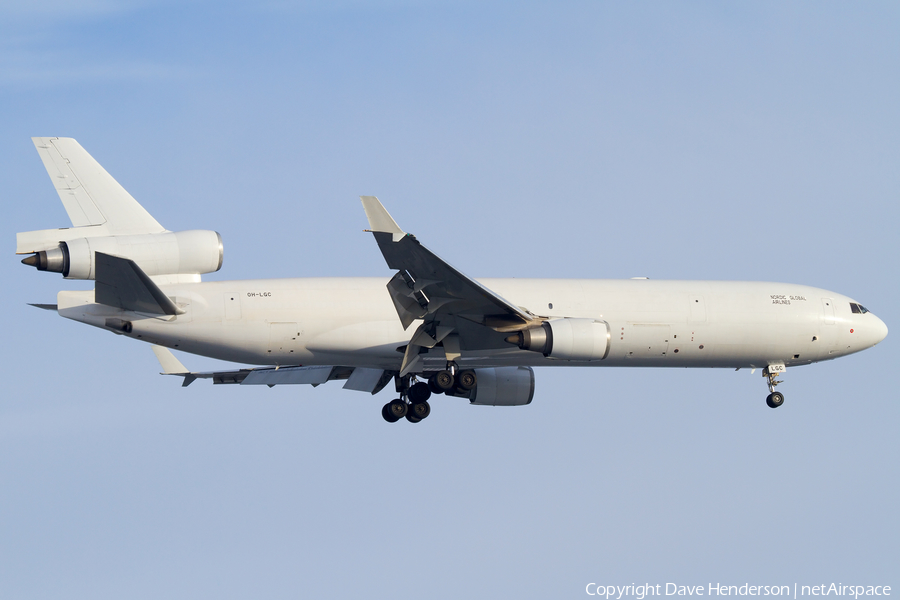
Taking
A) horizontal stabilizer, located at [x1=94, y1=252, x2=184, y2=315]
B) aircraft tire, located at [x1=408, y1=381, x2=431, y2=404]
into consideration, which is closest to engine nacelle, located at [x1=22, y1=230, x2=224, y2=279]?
horizontal stabilizer, located at [x1=94, y1=252, x2=184, y2=315]

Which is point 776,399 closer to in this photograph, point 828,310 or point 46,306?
point 828,310

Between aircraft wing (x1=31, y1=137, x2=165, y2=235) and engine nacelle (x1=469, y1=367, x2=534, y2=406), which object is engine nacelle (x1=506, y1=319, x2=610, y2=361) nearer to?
engine nacelle (x1=469, y1=367, x2=534, y2=406)

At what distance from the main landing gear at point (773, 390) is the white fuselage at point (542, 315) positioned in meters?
0.55

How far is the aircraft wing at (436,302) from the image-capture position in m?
21.4

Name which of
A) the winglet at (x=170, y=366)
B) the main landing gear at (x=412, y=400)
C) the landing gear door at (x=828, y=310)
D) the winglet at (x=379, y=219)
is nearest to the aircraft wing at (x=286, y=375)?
the winglet at (x=170, y=366)

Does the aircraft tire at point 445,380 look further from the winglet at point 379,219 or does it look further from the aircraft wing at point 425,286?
the winglet at point 379,219

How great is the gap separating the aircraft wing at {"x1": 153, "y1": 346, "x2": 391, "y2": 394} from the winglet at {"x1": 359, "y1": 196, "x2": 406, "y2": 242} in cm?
1070

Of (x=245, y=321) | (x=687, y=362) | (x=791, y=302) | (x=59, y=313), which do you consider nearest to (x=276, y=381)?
(x=245, y=321)

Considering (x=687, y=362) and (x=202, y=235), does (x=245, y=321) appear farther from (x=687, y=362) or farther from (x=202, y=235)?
(x=687, y=362)

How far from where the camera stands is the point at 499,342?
2622cm

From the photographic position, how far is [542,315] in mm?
27781

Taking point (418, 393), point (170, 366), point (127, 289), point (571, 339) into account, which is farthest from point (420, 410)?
point (127, 289)

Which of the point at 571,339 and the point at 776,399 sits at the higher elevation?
the point at 571,339

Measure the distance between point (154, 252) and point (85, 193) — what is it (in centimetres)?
272
